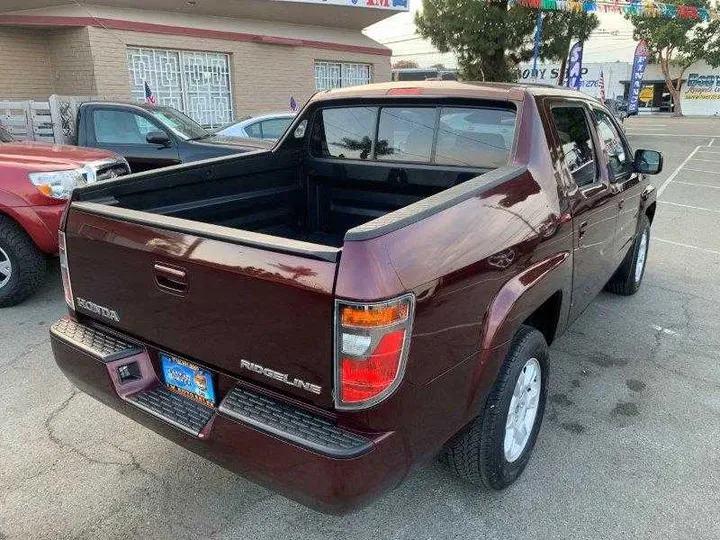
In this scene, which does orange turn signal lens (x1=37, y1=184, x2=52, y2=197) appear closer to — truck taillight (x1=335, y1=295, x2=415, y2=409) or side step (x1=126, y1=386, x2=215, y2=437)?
side step (x1=126, y1=386, x2=215, y2=437)

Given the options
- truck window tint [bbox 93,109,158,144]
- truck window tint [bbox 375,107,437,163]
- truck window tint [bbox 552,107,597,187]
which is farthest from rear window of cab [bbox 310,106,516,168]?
truck window tint [bbox 93,109,158,144]

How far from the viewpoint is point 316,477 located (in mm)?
1899

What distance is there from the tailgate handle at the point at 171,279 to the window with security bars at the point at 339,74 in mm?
15772

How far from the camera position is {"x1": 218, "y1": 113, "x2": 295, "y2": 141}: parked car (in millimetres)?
9195

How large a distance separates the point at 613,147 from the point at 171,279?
340 cm

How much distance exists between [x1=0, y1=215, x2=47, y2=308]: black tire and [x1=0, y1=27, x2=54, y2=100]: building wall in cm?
936

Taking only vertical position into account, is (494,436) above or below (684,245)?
above

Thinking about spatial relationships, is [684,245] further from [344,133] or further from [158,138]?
[158,138]

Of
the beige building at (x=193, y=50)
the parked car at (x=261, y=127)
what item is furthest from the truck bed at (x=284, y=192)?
the beige building at (x=193, y=50)

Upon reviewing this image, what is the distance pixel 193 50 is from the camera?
1389 centimetres

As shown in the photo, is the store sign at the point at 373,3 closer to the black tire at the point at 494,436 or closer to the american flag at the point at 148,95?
the american flag at the point at 148,95

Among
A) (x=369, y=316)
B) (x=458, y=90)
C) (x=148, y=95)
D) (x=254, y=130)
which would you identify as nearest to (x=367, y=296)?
(x=369, y=316)

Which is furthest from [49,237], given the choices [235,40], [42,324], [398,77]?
[398,77]

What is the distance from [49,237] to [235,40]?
11.2m
